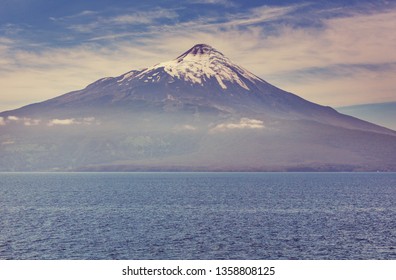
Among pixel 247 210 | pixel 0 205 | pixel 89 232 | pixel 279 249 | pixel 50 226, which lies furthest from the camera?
pixel 0 205

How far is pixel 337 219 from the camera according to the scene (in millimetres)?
102000

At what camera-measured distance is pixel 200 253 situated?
69.2m

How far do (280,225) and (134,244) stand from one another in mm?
26314

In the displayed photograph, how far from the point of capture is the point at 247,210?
116938mm

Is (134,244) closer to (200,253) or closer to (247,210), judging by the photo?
(200,253)

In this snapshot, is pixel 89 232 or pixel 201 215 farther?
pixel 201 215

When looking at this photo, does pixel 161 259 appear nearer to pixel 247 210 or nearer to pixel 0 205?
pixel 247 210
